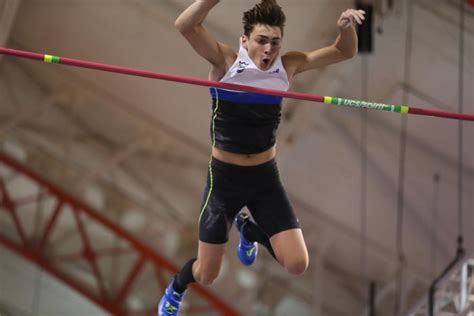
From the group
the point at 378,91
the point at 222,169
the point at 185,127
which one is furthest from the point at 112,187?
the point at 222,169

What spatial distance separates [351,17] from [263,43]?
56 cm

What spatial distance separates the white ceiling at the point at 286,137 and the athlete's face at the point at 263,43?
17.7 ft

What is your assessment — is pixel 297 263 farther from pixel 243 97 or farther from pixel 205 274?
pixel 243 97

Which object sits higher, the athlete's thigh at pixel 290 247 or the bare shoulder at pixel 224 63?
the bare shoulder at pixel 224 63

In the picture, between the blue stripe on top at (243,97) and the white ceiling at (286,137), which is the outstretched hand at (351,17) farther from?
the white ceiling at (286,137)

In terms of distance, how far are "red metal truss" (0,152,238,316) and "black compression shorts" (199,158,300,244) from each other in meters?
8.97

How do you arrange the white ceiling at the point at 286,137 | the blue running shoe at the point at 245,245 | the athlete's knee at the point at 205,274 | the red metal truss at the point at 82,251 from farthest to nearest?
the red metal truss at the point at 82,251 < the white ceiling at the point at 286,137 < the blue running shoe at the point at 245,245 < the athlete's knee at the point at 205,274

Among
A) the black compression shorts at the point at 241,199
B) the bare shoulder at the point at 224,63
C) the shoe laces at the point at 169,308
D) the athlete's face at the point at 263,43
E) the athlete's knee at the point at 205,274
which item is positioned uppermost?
the athlete's face at the point at 263,43

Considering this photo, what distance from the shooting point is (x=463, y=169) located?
14.7m

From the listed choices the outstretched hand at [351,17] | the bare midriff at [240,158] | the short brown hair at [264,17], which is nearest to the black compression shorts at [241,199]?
the bare midriff at [240,158]

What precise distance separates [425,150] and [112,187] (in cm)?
491

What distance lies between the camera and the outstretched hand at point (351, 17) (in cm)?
642

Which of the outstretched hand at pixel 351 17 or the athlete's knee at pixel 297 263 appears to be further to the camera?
the athlete's knee at pixel 297 263

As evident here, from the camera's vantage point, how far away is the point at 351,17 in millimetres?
6488
